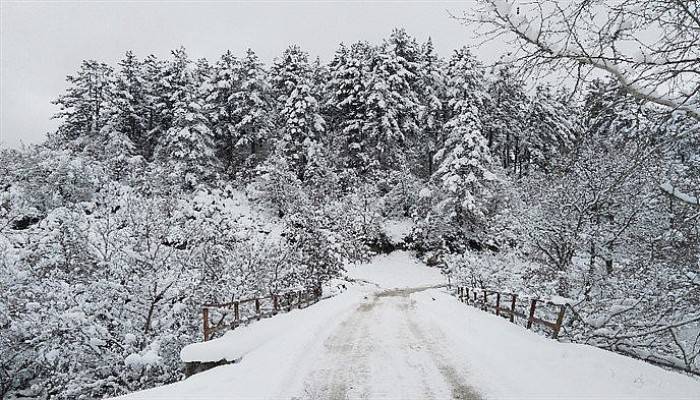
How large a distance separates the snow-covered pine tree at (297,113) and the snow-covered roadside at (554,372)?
32.5m

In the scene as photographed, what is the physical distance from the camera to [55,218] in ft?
51.9

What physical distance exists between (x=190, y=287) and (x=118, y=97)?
34255 mm

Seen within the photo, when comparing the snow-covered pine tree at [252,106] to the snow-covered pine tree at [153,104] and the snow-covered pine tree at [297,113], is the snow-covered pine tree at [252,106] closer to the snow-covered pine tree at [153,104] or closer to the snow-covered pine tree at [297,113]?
the snow-covered pine tree at [297,113]

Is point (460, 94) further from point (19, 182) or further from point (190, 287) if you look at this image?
point (19, 182)


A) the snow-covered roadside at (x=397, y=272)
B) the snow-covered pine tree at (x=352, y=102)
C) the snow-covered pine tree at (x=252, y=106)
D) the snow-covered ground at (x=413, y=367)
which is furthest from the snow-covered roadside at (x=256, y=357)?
the snow-covered pine tree at (x=252, y=106)

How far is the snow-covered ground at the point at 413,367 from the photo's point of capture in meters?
6.31

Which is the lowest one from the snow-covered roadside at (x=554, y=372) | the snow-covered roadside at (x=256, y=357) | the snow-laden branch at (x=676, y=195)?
the snow-covered roadside at (x=554, y=372)

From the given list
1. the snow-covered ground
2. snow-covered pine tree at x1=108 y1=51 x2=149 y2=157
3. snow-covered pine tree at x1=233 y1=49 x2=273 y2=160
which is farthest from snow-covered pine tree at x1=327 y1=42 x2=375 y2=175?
the snow-covered ground

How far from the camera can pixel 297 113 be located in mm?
41219

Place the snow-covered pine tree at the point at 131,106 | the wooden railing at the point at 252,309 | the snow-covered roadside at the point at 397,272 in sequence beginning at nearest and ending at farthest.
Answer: the wooden railing at the point at 252,309 < the snow-covered roadside at the point at 397,272 < the snow-covered pine tree at the point at 131,106

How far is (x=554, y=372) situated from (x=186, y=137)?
35612mm

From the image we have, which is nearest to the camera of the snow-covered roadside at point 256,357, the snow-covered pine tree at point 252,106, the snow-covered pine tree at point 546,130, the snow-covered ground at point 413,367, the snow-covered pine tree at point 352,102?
the snow-covered ground at point 413,367

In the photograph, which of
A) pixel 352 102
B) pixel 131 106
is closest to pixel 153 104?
pixel 131 106

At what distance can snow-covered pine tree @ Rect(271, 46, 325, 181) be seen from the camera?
40844 millimetres
